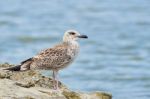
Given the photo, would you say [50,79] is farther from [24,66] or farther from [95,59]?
[95,59]

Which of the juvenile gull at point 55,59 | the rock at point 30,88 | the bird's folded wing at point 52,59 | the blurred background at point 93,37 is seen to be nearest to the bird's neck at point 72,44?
the juvenile gull at point 55,59

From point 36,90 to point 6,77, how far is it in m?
0.67

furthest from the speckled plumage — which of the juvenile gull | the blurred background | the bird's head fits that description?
the blurred background

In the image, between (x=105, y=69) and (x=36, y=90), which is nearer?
(x=36, y=90)

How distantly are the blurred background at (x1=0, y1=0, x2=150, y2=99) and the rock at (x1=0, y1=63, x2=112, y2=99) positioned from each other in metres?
4.73

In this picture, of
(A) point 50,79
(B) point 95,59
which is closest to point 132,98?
(A) point 50,79

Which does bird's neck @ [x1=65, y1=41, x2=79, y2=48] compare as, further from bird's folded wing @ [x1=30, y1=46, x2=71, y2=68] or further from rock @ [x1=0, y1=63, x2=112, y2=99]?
rock @ [x1=0, y1=63, x2=112, y2=99]

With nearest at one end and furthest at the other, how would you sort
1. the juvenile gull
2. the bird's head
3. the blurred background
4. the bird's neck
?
1. the juvenile gull
2. the bird's neck
3. the bird's head
4. the blurred background

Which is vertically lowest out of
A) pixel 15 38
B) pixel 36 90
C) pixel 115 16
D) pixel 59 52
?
pixel 36 90

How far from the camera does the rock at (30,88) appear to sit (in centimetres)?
1108

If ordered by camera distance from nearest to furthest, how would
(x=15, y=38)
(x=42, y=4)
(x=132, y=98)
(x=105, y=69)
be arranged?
(x=132, y=98) < (x=105, y=69) < (x=15, y=38) < (x=42, y=4)

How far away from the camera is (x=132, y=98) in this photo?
56.7 ft

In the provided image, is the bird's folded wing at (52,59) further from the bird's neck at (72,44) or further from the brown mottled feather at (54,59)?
the bird's neck at (72,44)

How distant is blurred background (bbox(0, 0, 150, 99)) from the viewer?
21.3 m
